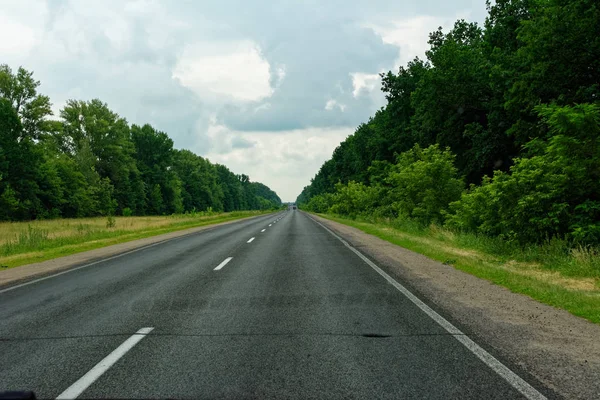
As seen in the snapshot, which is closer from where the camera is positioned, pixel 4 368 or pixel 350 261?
pixel 4 368

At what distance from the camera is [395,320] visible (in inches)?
219

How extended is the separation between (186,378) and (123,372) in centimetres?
64

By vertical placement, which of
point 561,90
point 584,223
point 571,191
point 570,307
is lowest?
point 570,307

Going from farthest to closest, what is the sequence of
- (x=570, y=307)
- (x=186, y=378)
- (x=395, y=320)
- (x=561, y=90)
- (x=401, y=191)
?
(x=401, y=191)
(x=561, y=90)
(x=570, y=307)
(x=395, y=320)
(x=186, y=378)

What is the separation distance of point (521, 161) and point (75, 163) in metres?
58.7

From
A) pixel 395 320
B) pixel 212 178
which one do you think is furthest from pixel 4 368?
pixel 212 178

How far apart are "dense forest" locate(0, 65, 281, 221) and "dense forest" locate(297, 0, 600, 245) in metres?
37.2

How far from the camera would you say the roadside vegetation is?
35.2ft

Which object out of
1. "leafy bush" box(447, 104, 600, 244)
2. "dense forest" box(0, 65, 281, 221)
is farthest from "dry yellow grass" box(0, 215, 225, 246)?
"leafy bush" box(447, 104, 600, 244)

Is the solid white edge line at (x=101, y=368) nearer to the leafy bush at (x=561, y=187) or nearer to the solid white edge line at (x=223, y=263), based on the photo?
the solid white edge line at (x=223, y=263)

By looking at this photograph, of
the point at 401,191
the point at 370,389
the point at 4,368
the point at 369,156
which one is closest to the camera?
the point at 370,389

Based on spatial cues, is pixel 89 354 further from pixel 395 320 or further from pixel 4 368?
pixel 395 320

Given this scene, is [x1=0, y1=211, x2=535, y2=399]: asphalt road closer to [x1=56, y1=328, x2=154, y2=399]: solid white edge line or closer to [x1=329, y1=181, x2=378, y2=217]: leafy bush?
[x1=56, y1=328, x2=154, y2=399]: solid white edge line

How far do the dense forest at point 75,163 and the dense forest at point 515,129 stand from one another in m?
37.2
